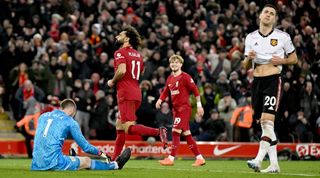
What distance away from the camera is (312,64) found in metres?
29.3

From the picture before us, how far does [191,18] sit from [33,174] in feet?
62.7

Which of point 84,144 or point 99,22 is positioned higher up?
point 99,22

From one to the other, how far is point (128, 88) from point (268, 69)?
331 cm

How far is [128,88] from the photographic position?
55.5 feet

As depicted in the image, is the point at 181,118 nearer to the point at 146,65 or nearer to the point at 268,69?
the point at 268,69

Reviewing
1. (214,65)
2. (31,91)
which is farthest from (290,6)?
(31,91)

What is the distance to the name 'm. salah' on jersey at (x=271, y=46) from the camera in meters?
14.8

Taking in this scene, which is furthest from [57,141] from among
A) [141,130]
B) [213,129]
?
[213,129]

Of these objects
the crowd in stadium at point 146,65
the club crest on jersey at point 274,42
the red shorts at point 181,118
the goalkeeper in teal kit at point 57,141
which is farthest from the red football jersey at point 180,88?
the crowd in stadium at point 146,65

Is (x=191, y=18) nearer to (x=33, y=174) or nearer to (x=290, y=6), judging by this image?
(x=290, y=6)

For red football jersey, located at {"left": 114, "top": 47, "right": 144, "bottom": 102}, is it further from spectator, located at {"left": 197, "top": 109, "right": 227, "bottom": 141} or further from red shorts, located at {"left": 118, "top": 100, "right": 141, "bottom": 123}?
spectator, located at {"left": 197, "top": 109, "right": 227, "bottom": 141}

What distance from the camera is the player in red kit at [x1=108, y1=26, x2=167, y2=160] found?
16812 millimetres

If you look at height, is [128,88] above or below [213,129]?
above

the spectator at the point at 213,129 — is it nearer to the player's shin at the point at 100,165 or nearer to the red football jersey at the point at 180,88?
the red football jersey at the point at 180,88
